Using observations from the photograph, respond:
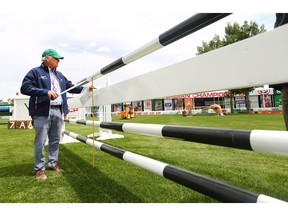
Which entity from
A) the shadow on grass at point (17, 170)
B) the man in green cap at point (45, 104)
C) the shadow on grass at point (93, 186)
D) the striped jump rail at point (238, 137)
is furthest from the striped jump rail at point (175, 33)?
the shadow on grass at point (17, 170)

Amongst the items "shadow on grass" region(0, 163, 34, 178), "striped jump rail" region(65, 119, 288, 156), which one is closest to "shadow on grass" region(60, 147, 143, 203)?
"shadow on grass" region(0, 163, 34, 178)

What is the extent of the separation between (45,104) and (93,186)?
4.55 ft

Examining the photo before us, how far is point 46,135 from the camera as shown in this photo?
3.34 metres

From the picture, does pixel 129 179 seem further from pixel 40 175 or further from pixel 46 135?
pixel 46 135

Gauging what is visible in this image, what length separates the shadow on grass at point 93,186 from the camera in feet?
6.88

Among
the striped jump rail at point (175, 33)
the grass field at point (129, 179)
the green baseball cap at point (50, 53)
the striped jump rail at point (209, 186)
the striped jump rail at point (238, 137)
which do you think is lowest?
the grass field at point (129, 179)

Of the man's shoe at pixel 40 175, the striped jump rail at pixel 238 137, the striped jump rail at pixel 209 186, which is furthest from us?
the man's shoe at pixel 40 175

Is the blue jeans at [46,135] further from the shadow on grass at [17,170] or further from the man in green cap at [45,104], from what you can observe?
the shadow on grass at [17,170]

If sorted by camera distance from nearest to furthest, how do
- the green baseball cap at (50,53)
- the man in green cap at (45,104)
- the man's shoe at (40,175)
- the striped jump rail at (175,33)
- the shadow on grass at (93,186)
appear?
the striped jump rail at (175,33) → the shadow on grass at (93,186) → the man's shoe at (40,175) → the man in green cap at (45,104) → the green baseball cap at (50,53)

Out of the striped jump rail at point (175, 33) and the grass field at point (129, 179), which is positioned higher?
the striped jump rail at point (175, 33)

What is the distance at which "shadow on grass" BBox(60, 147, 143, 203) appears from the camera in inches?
82.6

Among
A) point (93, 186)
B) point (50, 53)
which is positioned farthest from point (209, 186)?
point (50, 53)

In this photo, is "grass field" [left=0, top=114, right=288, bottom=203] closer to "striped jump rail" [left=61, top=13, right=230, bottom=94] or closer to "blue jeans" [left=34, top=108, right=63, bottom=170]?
"blue jeans" [left=34, top=108, right=63, bottom=170]

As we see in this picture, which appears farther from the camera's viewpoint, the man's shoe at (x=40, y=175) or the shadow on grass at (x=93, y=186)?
the man's shoe at (x=40, y=175)
